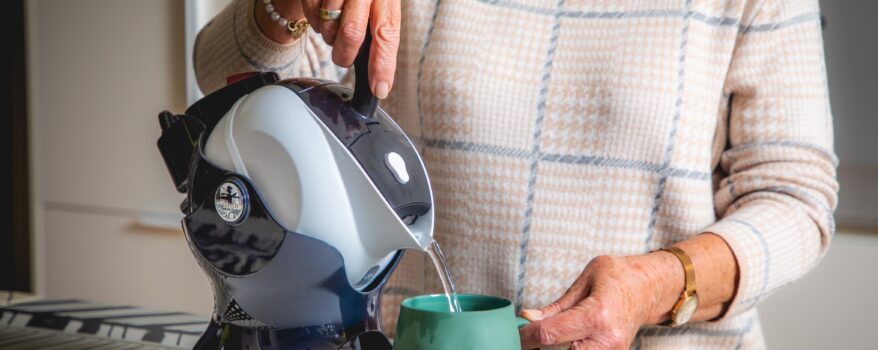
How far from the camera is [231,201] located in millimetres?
511

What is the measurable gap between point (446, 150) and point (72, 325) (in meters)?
0.39

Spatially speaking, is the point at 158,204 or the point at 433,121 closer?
the point at 433,121

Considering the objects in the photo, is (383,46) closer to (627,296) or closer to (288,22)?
(288,22)

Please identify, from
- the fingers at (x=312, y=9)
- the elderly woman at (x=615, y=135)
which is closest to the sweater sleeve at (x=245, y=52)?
the elderly woman at (x=615, y=135)

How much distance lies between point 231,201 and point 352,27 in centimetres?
14

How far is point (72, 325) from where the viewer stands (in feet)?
2.61

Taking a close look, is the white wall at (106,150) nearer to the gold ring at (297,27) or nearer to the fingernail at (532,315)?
the gold ring at (297,27)

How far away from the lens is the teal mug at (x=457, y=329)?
0.47 m

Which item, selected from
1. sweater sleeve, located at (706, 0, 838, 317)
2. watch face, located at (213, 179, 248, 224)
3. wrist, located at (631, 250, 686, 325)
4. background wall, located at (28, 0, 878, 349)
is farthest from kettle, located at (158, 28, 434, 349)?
background wall, located at (28, 0, 878, 349)

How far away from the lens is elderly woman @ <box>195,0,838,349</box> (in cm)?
79

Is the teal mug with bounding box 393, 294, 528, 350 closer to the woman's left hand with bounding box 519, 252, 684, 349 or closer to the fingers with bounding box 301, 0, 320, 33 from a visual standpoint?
the woman's left hand with bounding box 519, 252, 684, 349

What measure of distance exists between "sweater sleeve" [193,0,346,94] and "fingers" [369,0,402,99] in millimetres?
181

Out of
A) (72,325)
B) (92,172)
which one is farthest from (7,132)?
(72,325)

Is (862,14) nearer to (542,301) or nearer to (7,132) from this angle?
(542,301)
